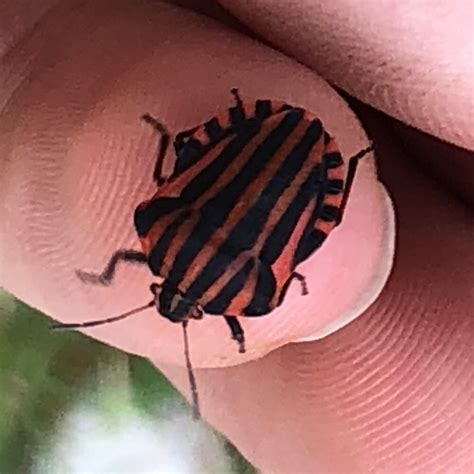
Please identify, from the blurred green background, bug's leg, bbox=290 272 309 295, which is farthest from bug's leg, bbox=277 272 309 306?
the blurred green background

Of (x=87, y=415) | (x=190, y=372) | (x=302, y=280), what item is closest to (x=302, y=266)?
(x=302, y=280)

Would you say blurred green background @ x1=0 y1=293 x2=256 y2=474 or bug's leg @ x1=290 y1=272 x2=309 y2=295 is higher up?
bug's leg @ x1=290 y1=272 x2=309 y2=295

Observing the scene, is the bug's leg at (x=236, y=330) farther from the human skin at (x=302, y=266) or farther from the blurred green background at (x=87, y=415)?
the blurred green background at (x=87, y=415)

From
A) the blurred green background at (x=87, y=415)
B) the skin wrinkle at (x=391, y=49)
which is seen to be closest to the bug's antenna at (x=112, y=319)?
the skin wrinkle at (x=391, y=49)

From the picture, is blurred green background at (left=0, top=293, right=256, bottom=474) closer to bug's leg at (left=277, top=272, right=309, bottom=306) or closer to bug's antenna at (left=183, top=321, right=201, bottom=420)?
bug's antenna at (left=183, top=321, right=201, bottom=420)

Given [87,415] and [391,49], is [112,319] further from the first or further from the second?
[87,415]

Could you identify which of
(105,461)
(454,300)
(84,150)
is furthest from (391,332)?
(105,461)

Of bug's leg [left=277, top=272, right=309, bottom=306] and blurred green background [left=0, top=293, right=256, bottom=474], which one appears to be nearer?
bug's leg [left=277, top=272, right=309, bottom=306]

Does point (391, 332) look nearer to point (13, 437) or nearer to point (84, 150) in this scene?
point (84, 150)
